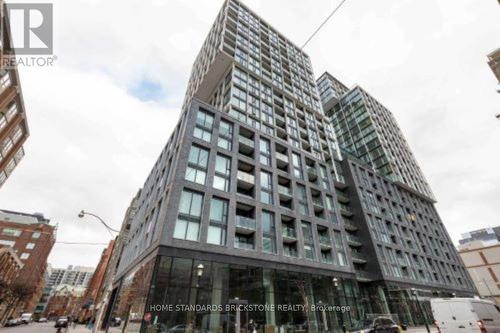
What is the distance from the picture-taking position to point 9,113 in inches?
1465

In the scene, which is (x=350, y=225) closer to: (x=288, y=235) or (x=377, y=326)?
(x=288, y=235)

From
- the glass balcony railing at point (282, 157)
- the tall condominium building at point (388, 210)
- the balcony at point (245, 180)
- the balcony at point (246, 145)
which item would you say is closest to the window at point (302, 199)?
the glass balcony railing at point (282, 157)

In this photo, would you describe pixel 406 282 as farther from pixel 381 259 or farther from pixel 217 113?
pixel 217 113

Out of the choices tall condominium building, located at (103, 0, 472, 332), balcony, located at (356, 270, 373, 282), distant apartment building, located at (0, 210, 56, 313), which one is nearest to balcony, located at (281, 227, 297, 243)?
tall condominium building, located at (103, 0, 472, 332)

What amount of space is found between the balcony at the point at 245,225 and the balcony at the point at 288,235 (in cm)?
439

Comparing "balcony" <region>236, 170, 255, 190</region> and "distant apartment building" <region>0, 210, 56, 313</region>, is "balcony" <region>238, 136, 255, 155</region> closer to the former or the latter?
"balcony" <region>236, 170, 255, 190</region>

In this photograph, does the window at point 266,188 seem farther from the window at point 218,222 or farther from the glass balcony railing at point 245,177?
the window at point 218,222

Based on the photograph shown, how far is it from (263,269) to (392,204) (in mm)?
39119

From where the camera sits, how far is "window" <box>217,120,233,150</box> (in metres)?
30.0

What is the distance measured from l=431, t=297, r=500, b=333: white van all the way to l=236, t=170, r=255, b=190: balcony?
19.7 m

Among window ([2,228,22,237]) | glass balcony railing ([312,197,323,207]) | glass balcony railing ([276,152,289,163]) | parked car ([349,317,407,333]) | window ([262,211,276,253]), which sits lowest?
parked car ([349,317,407,333])

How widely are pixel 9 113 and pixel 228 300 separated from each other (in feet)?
145

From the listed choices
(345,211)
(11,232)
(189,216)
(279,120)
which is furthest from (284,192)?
(11,232)

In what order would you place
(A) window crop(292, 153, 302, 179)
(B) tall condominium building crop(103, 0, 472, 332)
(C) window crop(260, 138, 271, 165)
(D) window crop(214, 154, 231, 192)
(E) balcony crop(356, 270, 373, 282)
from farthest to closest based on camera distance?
(A) window crop(292, 153, 302, 179), (E) balcony crop(356, 270, 373, 282), (C) window crop(260, 138, 271, 165), (D) window crop(214, 154, 231, 192), (B) tall condominium building crop(103, 0, 472, 332)
